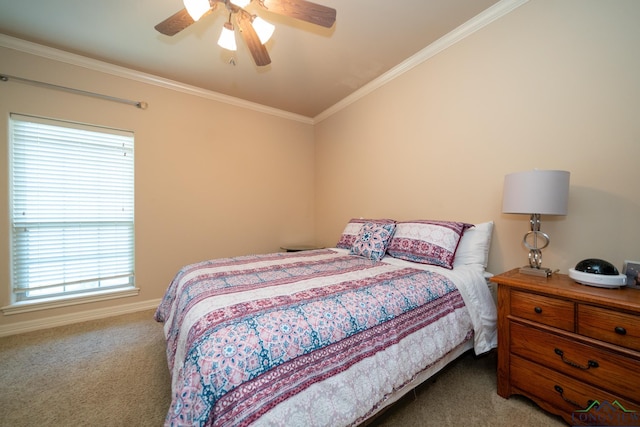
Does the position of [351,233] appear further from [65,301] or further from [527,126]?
[65,301]

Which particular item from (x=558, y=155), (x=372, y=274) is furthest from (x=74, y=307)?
(x=558, y=155)

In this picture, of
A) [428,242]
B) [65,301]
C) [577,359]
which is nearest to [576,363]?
[577,359]

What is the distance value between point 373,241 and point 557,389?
140 cm

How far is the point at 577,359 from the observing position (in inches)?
47.6


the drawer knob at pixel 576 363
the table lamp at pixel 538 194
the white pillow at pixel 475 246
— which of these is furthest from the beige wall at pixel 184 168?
the drawer knob at pixel 576 363

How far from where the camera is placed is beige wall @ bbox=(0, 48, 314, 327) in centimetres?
235

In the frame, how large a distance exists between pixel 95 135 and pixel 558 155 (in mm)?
4132

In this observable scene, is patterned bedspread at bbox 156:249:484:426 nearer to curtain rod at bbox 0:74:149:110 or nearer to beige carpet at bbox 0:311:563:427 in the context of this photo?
beige carpet at bbox 0:311:563:427

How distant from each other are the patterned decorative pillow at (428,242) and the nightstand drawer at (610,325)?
0.73 meters

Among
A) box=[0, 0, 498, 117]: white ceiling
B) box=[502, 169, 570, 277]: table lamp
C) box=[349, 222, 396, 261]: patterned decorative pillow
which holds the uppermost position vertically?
box=[0, 0, 498, 117]: white ceiling

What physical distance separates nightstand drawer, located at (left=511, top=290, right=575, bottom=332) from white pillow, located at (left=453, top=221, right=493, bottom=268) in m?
0.50

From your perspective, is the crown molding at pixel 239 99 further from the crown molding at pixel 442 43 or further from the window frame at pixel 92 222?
the window frame at pixel 92 222

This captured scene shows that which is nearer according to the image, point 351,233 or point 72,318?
point 72,318

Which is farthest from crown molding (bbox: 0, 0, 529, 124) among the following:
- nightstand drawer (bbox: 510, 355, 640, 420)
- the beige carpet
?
the beige carpet
